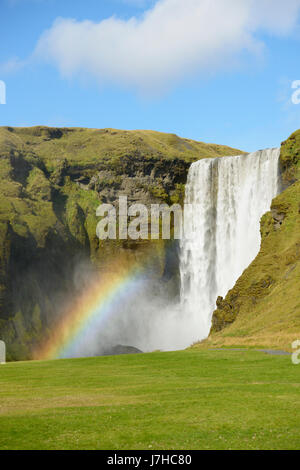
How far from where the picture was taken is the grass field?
1233cm

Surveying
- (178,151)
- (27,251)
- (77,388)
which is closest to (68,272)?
(27,251)

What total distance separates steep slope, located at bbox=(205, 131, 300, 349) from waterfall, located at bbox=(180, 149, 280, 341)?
13572mm

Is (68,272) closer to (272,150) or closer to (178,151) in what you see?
(178,151)

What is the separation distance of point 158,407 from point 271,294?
32709mm

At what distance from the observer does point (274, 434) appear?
12523mm

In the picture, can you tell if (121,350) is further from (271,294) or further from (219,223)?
(271,294)

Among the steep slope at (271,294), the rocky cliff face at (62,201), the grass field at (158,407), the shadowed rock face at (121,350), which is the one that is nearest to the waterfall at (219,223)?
the rocky cliff face at (62,201)

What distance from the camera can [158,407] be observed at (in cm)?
1611

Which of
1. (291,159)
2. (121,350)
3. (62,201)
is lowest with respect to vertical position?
(121,350)

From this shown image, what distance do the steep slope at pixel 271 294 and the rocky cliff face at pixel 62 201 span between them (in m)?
32.2

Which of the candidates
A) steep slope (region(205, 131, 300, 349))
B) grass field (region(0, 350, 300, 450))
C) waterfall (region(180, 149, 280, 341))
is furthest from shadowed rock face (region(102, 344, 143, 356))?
grass field (region(0, 350, 300, 450))

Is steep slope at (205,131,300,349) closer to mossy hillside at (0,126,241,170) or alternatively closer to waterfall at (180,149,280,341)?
waterfall at (180,149,280,341)

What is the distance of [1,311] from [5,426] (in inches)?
2416

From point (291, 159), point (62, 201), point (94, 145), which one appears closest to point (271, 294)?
point (291, 159)
